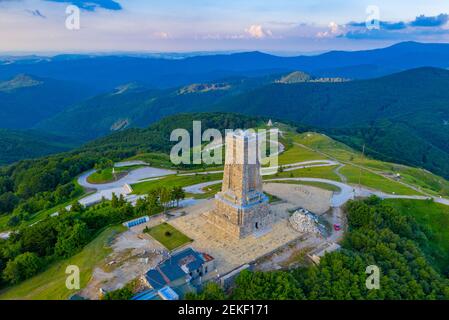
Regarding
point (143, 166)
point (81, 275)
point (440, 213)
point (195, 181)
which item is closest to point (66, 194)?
point (143, 166)

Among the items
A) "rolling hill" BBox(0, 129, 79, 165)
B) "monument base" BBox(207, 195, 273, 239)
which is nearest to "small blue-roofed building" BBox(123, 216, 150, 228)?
"monument base" BBox(207, 195, 273, 239)

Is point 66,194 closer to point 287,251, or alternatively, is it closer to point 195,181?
point 195,181

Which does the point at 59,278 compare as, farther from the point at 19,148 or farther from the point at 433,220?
the point at 19,148

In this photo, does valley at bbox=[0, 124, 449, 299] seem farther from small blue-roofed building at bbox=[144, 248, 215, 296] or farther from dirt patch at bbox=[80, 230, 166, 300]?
small blue-roofed building at bbox=[144, 248, 215, 296]

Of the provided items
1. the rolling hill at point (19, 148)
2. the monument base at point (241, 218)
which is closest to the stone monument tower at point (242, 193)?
the monument base at point (241, 218)

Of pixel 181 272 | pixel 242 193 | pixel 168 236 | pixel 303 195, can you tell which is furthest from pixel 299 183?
pixel 181 272

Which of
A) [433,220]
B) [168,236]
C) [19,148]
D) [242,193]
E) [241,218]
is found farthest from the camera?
[19,148]
